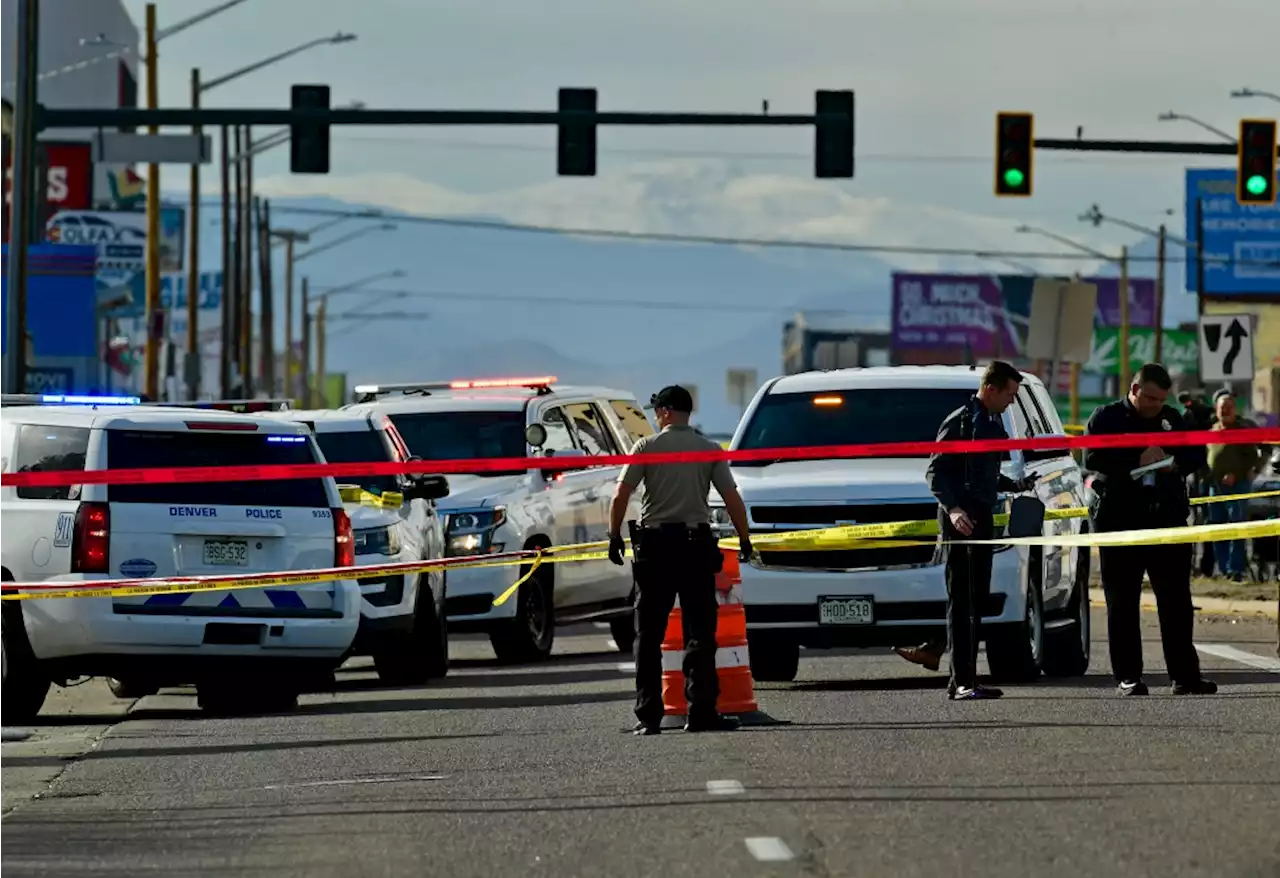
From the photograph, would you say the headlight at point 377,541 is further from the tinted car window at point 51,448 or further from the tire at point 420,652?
the tinted car window at point 51,448

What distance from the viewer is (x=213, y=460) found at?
18.4 meters

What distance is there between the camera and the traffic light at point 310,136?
34844 millimetres

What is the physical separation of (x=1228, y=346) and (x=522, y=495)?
49.5ft

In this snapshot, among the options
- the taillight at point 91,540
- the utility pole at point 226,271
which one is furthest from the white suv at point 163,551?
the utility pole at point 226,271

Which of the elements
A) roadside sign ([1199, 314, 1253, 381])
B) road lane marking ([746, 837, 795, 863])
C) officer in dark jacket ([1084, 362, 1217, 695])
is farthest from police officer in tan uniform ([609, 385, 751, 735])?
roadside sign ([1199, 314, 1253, 381])

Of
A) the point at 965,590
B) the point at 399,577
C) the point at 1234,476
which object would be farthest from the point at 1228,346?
the point at 965,590

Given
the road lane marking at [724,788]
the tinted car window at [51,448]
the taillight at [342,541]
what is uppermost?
the tinted car window at [51,448]

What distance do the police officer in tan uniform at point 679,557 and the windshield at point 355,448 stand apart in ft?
22.6

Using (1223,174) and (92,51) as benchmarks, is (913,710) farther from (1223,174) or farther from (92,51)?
(1223,174)

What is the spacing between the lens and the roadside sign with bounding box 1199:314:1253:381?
1403 inches

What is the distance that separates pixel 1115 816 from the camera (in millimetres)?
10844

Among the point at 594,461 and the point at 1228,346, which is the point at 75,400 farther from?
the point at 1228,346

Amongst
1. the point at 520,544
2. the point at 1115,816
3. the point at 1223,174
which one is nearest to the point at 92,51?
the point at 1223,174

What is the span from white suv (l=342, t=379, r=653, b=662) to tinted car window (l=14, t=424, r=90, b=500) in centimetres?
462
